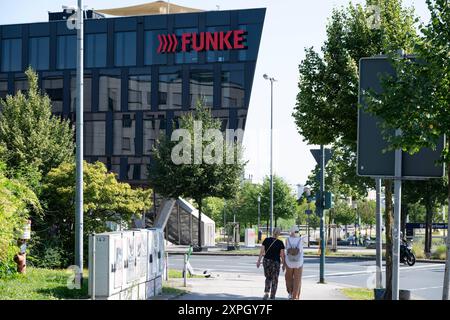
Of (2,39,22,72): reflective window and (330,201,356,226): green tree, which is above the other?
(2,39,22,72): reflective window

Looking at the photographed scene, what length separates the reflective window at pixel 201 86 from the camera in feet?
170

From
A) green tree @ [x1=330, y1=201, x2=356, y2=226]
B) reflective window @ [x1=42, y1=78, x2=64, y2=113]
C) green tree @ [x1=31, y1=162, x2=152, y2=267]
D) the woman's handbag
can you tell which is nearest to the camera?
the woman's handbag

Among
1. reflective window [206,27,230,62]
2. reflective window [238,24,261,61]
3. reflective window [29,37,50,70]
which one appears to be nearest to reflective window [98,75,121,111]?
reflective window [29,37,50,70]

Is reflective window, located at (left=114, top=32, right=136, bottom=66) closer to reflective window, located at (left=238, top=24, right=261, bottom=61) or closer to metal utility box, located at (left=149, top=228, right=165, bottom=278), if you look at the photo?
reflective window, located at (left=238, top=24, right=261, bottom=61)

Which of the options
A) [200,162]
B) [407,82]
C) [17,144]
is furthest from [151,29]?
[407,82]

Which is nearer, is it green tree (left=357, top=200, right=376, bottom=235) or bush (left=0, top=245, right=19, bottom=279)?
bush (left=0, top=245, right=19, bottom=279)

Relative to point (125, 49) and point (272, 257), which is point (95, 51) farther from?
point (272, 257)

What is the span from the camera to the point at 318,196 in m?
21.8

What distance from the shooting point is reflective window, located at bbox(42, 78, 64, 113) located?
54.9 meters

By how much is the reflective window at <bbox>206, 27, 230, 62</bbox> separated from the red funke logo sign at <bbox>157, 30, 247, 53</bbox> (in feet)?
0.77

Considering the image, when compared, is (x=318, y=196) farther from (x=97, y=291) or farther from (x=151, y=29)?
(x=151, y=29)

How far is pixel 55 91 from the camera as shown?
55.1 meters
